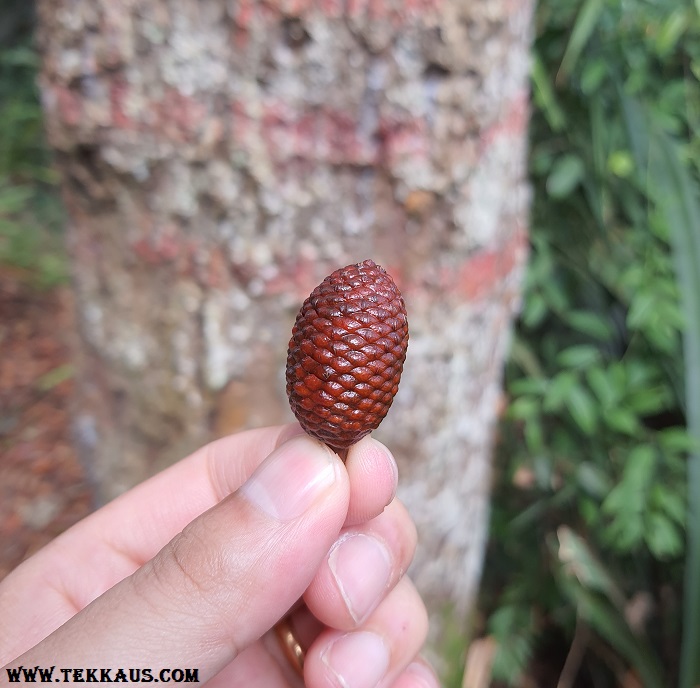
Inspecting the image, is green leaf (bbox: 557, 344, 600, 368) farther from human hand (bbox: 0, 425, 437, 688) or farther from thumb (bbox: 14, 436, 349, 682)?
thumb (bbox: 14, 436, 349, 682)

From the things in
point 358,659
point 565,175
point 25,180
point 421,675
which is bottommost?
point 25,180

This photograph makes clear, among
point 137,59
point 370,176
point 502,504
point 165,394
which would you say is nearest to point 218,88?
point 137,59

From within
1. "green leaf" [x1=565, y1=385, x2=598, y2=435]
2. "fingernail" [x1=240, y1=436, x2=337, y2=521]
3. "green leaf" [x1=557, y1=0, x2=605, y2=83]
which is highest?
"green leaf" [x1=557, y1=0, x2=605, y2=83]

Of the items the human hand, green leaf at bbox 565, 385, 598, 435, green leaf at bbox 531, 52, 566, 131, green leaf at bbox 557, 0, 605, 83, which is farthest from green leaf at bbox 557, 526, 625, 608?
green leaf at bbox 557, 0, 605, 83

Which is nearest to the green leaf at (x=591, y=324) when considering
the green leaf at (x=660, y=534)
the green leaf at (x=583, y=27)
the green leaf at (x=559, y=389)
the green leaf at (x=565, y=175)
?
the green leaf at (x=559, y=389)

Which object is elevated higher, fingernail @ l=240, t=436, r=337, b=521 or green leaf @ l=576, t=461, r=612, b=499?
fingernail @ l=240, t=436, r=337, b=521

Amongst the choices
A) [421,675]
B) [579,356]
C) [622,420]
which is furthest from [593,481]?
[421,675]

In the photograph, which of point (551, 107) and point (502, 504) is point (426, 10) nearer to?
point (551, 107)

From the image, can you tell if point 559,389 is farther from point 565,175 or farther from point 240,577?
point 240,577
